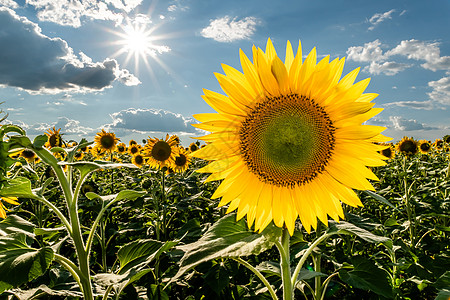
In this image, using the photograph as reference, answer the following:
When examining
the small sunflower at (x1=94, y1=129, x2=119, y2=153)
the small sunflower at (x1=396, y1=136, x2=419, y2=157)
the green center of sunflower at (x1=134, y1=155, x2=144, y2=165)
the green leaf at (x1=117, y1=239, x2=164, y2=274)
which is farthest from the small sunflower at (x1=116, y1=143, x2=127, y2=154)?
the green leaf at (x1=117, y1=239, x2=164, y2=274)

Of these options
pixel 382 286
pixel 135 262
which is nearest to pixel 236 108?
pixel 135 262

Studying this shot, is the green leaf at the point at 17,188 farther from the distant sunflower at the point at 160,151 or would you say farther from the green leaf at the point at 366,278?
the distant sunflower at the point at 160,151

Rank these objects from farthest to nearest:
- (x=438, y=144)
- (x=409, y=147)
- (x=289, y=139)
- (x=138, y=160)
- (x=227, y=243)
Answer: (x=438, y=144)
(x=409, y=147)
(x=138, y=160)
(x=289, y=139)
(x=227, y=243)

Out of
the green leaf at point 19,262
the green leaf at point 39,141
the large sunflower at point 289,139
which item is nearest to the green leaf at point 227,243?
the large sunflower at point 289,139

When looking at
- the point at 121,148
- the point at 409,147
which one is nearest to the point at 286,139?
the point at 409,147

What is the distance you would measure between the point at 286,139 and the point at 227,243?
61 centimetres

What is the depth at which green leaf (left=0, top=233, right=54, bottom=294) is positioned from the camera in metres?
1.37

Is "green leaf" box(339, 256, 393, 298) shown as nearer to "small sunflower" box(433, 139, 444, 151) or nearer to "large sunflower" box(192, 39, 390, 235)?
"large sunflower" box(192, 39, 390, 235)

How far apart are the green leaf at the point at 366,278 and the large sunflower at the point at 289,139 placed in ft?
2.26

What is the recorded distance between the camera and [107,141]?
9.20m

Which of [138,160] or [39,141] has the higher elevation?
[138,160]

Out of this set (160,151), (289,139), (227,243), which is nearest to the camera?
(227,243)

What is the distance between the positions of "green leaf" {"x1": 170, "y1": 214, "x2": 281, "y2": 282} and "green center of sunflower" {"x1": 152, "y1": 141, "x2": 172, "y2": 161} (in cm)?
542

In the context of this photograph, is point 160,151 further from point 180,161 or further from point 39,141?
point 39,141
